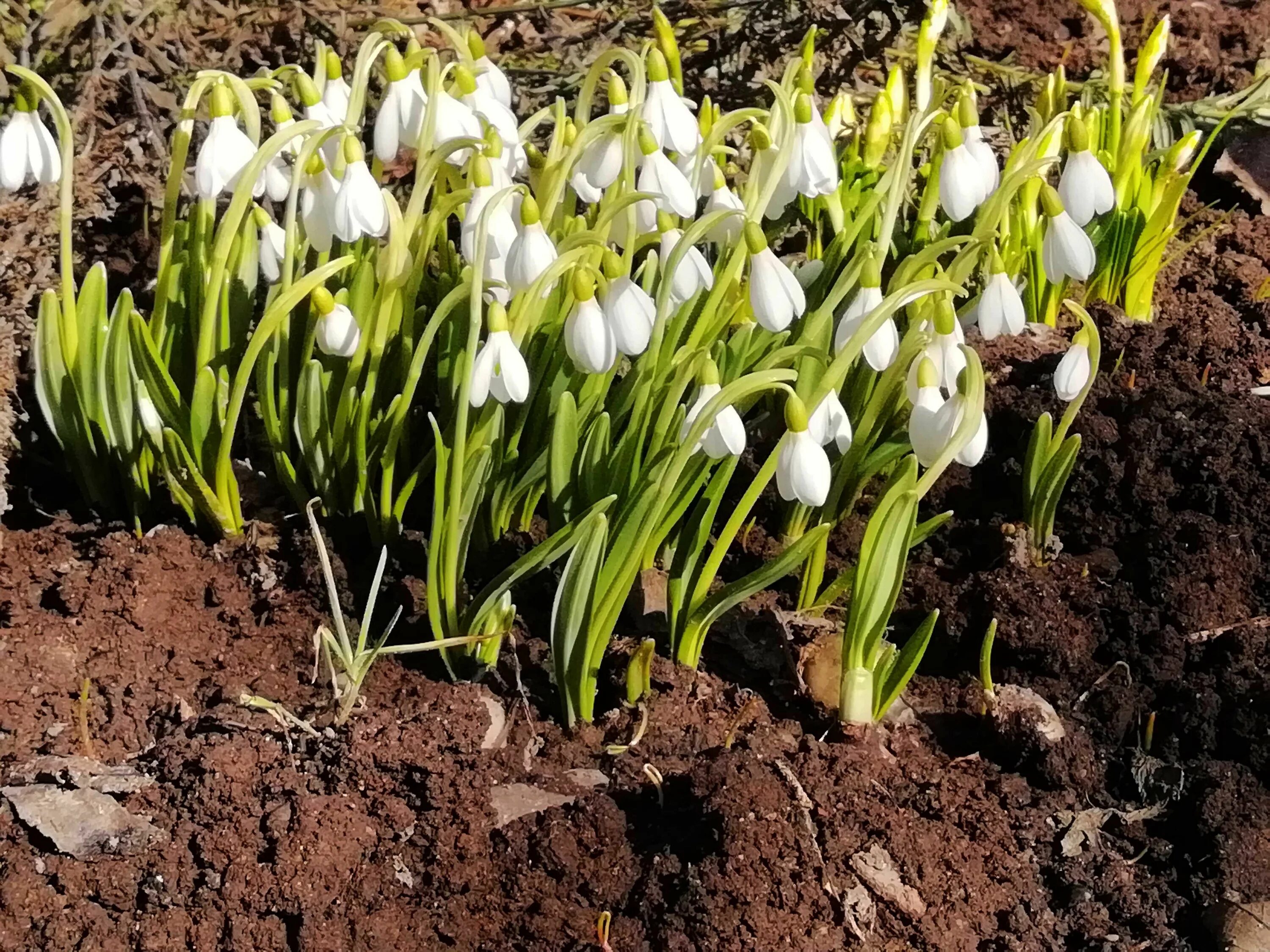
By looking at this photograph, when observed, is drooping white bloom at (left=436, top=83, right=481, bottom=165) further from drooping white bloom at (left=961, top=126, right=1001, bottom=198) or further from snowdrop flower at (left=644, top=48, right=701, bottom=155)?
drooping white bloom at (left=961, top=126, right=1001, bottom=198)

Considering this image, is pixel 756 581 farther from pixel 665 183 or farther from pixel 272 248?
pixel 272 248

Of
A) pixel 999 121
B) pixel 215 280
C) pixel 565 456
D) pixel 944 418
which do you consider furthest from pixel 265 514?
pixel 999 121

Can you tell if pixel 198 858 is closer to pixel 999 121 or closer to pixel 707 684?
pixel 707 684

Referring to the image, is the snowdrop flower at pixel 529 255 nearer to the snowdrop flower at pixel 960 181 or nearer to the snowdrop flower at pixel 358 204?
the snowdrop flower at pixel 358 204

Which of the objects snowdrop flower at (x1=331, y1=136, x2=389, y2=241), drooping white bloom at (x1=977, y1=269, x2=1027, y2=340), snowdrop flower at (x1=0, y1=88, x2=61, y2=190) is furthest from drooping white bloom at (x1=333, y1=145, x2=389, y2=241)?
drooping white bloom at (x1=977, y1=269, x2=1027, y2=340)

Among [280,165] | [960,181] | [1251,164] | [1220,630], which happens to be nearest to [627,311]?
[960,181]

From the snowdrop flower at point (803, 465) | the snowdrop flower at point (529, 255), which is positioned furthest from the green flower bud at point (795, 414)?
the snowdrop flower at point (529, 255)

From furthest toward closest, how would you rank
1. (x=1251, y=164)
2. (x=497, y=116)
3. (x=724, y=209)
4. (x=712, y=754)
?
(x=1251, y=164) → (x=497, y=116) → (x=724, y=209) → (x=712, y=754)
